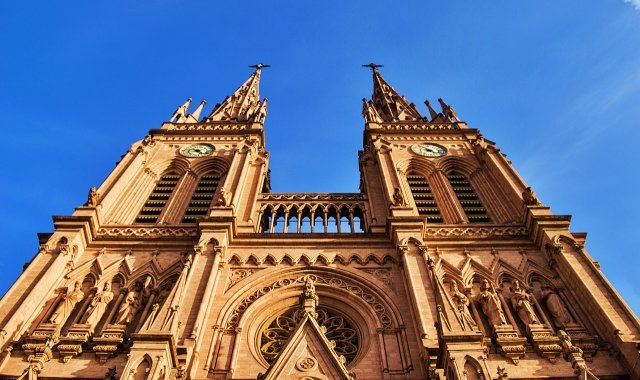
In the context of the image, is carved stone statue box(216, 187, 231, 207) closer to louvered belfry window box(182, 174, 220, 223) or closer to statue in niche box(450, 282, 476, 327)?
louvered belfry window box(182, 174, 220, 223)

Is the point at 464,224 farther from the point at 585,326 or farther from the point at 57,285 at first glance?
the point at 57,285

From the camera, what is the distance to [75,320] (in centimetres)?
1709

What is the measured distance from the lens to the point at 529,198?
22.0 m

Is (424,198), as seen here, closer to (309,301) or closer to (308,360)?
(309,301)

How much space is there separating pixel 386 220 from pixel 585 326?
25.3ft

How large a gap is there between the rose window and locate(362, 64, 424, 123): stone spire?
57.8 feet

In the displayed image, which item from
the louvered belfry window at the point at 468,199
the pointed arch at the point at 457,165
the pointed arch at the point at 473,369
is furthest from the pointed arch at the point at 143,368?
the pointed arch at the point at 457,165

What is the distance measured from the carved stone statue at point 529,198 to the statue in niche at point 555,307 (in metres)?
4.32

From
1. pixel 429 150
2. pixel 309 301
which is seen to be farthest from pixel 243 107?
pixel 309 301

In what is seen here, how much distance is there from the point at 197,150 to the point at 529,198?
16.6 meters

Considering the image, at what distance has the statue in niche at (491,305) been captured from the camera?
1677cm

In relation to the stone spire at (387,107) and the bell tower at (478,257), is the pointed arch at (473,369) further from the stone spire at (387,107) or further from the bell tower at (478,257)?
the stone spire at (387,107)

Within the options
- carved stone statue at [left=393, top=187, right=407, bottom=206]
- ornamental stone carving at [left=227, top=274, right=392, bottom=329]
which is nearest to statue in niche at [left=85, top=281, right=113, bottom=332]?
ornamental stone carving at [left=227, top=274, right=392, bottom=329]

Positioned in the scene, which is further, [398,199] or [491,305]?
[398,199]
